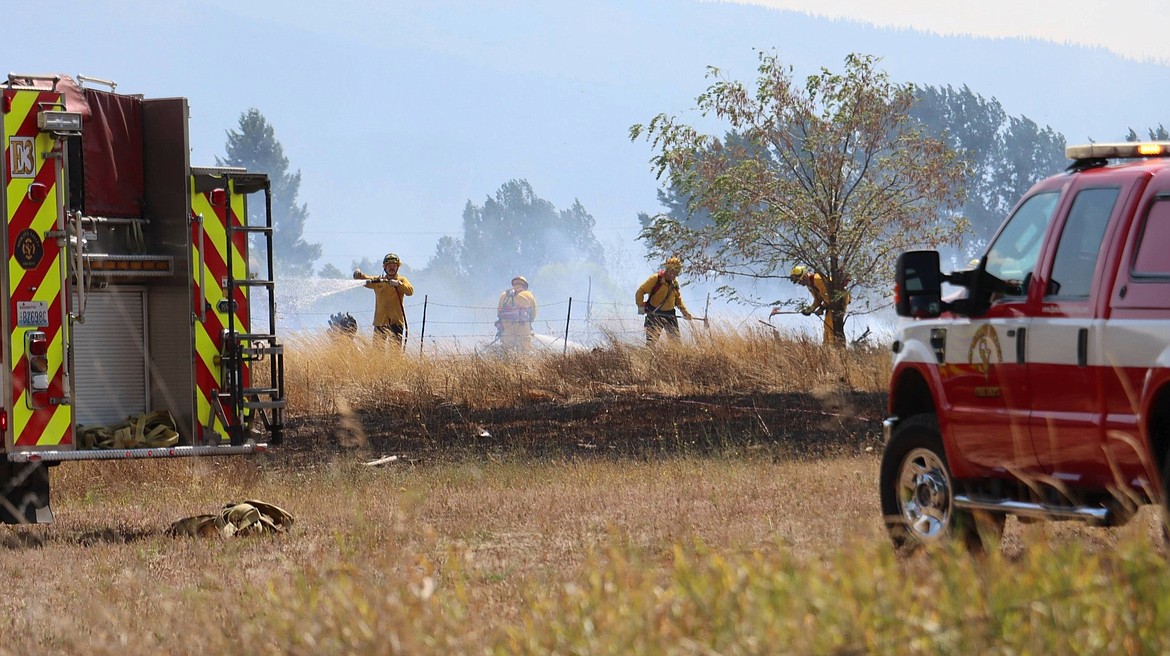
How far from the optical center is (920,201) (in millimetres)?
21781

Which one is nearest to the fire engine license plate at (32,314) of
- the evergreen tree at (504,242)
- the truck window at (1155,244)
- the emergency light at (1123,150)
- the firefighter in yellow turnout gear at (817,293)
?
the emergency light at (1123,150)

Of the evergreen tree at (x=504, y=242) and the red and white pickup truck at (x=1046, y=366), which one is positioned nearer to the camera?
the red and white pickup truck at (x=1046, y=366)

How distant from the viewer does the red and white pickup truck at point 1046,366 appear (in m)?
6.33

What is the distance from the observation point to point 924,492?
7.86m

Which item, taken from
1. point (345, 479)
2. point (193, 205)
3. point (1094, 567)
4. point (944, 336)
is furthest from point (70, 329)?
point (1094, 567)

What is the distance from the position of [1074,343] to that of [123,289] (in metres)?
6.21

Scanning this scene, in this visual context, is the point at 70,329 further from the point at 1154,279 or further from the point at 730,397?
the point at 730,397

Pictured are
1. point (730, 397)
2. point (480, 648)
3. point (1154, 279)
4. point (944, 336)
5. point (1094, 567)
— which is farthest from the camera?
point (730, 397)

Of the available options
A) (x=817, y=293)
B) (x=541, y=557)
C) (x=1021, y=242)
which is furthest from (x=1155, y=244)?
(x=817, y=293)

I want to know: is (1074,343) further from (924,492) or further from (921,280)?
(924,492)

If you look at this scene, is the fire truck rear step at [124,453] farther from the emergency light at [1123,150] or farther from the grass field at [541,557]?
the emergency light at [1123,150]

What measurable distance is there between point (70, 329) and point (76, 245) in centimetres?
50

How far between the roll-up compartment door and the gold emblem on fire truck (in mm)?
5472

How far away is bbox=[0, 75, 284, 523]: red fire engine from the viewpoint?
950 centimetres
